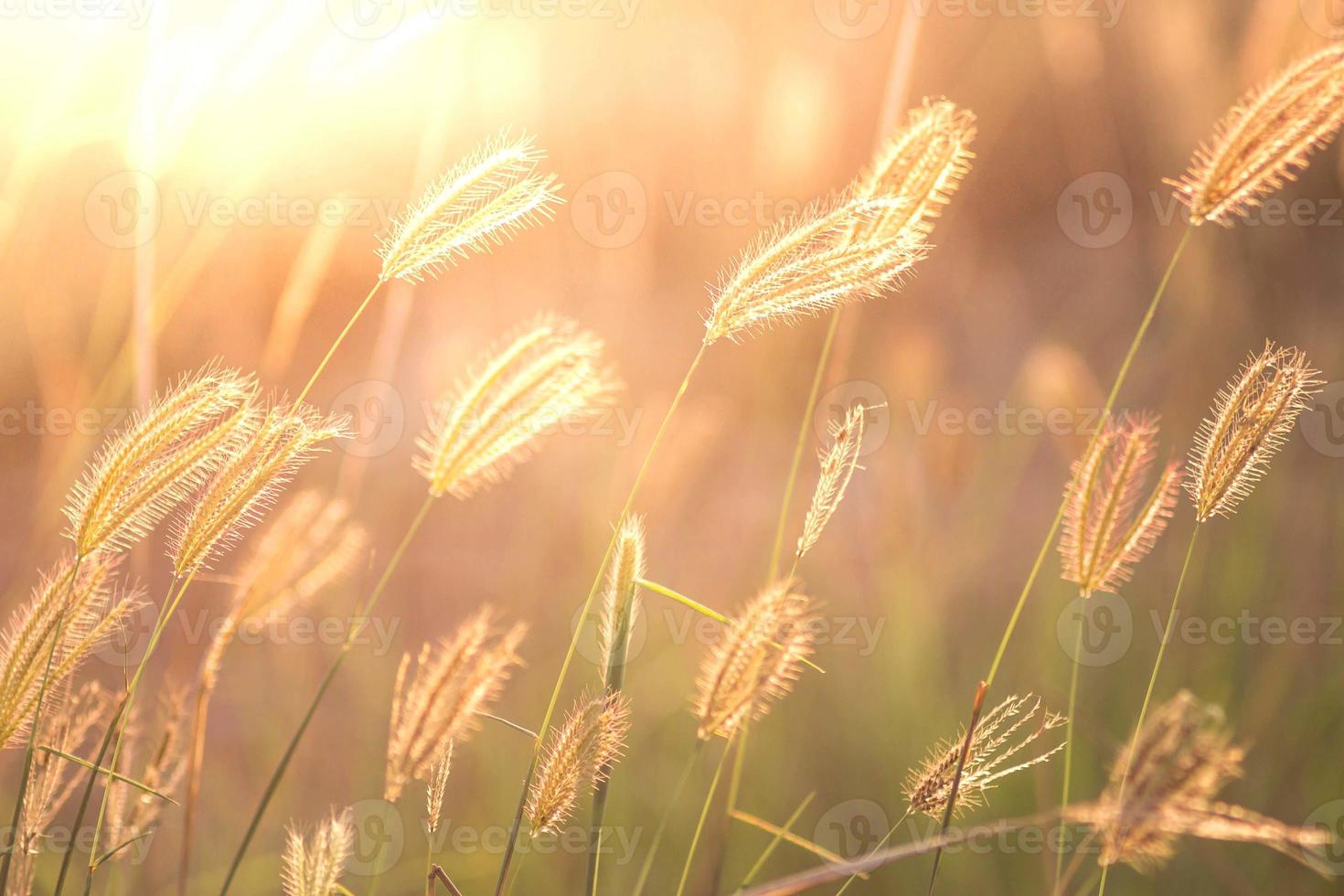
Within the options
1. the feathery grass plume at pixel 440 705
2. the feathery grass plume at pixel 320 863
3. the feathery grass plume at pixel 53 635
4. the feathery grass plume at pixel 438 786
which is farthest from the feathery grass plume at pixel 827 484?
the feathery grass plume at pixel 53 635

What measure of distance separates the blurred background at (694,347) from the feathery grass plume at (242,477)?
1.05 feet

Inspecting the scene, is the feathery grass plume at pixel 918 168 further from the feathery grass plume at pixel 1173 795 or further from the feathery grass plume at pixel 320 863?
the feathery grass plume at pixel 320 863

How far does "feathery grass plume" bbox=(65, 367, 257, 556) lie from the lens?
34.0 inches

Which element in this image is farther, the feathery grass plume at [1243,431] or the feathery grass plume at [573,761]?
the feathery grass plume at [1243,431]

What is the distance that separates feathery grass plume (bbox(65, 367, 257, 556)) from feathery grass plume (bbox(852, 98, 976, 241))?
29.1 inches

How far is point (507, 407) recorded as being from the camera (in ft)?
3.15

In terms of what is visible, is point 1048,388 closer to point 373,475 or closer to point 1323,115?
point 1323,115

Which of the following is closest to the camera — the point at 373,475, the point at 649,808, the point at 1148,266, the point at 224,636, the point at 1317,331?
the point at 224,636

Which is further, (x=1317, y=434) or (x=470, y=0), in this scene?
(x=1317, y=434)

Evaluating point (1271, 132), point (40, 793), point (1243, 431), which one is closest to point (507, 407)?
point (40, 793)

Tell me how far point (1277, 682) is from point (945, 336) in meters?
2.02

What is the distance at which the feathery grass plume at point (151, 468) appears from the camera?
865 mm

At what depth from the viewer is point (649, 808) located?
84.0 inches

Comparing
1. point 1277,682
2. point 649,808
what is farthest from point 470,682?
point 1277,682
